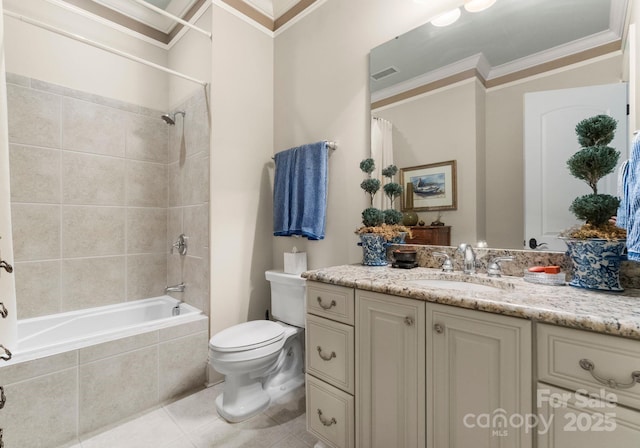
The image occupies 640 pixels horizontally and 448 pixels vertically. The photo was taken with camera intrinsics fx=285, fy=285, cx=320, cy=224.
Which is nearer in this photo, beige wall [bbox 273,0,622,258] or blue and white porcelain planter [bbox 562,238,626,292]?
blue and white porcelain planter [bbox 562,238,626,292]

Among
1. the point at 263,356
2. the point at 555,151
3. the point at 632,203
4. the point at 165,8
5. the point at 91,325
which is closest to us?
the point at 632,203

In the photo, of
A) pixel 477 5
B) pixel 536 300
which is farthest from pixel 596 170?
pixel 477 5

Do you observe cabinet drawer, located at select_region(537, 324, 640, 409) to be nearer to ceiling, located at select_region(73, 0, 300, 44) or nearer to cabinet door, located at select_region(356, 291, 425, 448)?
cabinet door, located at select_region(356, 291, 425, 448)

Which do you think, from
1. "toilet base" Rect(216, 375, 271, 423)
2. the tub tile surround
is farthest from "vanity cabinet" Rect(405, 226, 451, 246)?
the tub tile surround

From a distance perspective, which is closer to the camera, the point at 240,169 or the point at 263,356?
the point at 263,356

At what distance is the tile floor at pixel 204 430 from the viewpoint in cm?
147

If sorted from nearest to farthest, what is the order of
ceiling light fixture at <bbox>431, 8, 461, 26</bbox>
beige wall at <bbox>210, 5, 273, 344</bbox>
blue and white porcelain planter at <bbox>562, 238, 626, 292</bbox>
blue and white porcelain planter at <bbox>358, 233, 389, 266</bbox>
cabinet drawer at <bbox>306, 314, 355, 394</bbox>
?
blue and white porcelain planter at <bbox>562, 238, 626, 292</bbox> → cabinet drawer at <bbox>306, 314, 355, 394</bbox> → ceiling light fixture at <bbox>431, 8, 461, 26</bbox> → blue and white porcelain planter at <bbox>358, 233, 389, 266</bbox> → beige wall at <bbox>210, 5, 273, 344</bbox>

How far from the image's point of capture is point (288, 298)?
202cm

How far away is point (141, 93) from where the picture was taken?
2480 millimetres

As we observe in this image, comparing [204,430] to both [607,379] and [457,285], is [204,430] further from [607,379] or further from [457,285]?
[607,379]

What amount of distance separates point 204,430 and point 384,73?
7.53 feet

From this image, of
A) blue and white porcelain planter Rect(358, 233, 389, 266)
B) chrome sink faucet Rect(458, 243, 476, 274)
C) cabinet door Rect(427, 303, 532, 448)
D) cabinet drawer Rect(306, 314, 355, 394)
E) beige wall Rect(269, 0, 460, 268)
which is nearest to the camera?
cabinet door Rect(427, 303, 532, 448)

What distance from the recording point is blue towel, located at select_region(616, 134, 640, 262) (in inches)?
31.2

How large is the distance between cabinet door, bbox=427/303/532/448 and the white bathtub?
5.45 feet
